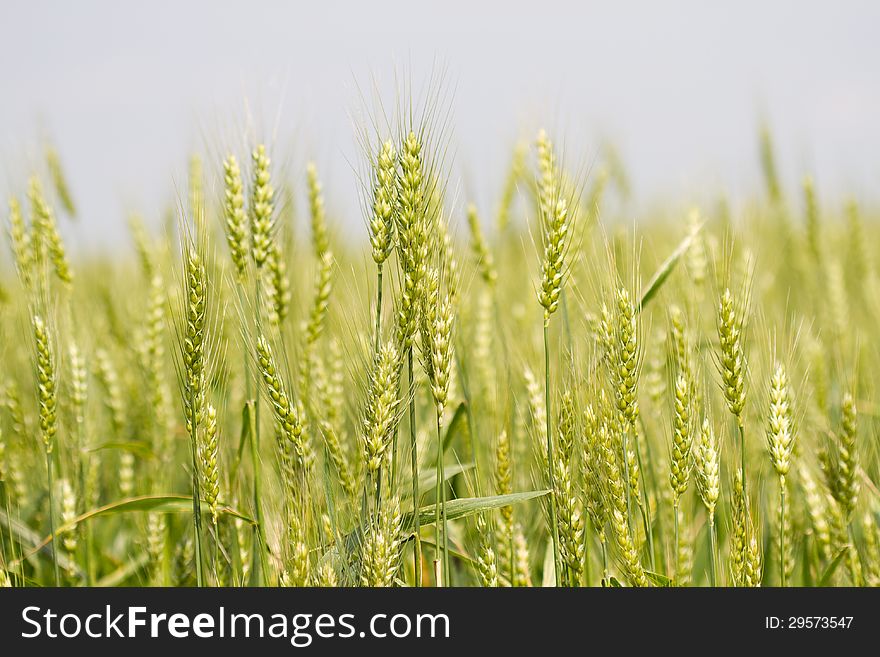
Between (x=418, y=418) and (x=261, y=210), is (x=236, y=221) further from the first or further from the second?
(x=418, y=418)

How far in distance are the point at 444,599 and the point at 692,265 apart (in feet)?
5.59

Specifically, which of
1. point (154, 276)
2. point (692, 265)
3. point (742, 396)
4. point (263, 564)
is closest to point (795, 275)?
point (692, 265)

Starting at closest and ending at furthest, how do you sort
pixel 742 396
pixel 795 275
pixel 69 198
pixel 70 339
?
pixel 742 396 < pixel 70 339 < pixel 69 198 < pixel 795 275

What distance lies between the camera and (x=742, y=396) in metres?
1.50

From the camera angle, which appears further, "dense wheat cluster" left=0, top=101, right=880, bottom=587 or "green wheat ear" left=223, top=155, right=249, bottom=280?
"green wheat ear" left=223, top=155, right=249, bottom=280

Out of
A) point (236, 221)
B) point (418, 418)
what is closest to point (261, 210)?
point (236, 221)

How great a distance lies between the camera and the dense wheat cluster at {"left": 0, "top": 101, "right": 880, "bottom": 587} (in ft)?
4.63

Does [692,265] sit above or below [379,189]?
above

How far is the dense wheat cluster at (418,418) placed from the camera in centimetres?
141

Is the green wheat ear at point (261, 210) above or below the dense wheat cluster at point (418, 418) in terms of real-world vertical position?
above

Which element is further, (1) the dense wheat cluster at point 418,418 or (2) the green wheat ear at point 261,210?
(2) the green wheat ear at point 261,210

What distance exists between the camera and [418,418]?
246 centimetres

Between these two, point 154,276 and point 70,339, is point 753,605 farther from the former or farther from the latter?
point 154,276

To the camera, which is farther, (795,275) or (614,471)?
(795,275)
